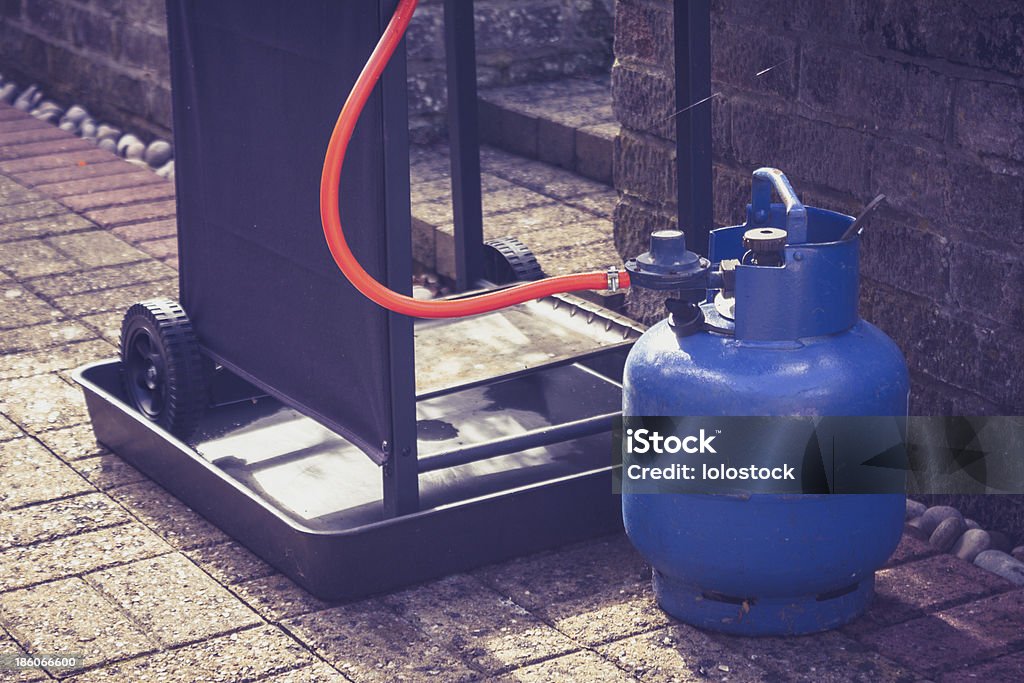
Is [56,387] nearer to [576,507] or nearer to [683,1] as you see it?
[576,507]

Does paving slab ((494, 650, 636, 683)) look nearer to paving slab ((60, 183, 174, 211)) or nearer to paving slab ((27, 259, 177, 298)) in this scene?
paving slab ((27, 259, 177, 298))

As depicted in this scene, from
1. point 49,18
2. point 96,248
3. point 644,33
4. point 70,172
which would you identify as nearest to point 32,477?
point 96,248

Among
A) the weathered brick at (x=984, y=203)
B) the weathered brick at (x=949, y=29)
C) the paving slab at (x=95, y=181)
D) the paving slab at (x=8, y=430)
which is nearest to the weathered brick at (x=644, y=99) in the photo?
the weathered brick at (x=949, y=29)

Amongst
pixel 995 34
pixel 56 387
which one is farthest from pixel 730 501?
pixel 56 387

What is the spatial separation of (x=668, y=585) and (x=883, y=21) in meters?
1.39

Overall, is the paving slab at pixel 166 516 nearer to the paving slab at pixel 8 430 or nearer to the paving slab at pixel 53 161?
the paving slab at pixel 8 430

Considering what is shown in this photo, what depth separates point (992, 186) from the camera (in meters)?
3.49

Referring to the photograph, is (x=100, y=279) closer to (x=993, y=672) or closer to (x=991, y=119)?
(x=991, y=119)

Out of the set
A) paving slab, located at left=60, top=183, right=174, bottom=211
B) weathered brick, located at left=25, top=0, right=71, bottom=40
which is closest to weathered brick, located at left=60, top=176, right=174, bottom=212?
paving slab, located at left=60, top=183, right=174, bottom=211

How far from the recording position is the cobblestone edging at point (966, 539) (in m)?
3.48

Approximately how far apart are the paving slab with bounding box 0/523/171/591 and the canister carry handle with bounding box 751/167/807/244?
1.53m

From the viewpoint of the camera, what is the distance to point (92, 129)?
24.5 feet

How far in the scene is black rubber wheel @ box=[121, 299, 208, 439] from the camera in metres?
3.94

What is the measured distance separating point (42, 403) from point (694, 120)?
2081 mm
